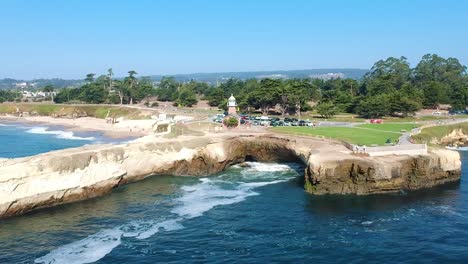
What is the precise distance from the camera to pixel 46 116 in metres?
151

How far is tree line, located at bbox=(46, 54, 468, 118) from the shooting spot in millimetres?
98688

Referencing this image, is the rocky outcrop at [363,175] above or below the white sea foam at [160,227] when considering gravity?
above

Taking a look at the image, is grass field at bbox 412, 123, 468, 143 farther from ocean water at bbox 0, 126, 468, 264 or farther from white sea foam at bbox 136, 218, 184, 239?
white sea foam at bbox 136, 218, 184, 239

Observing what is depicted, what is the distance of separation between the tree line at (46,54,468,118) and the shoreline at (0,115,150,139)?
22.9 meters

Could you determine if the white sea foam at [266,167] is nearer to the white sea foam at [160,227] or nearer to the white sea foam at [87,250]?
the white sea foam at [160,227]

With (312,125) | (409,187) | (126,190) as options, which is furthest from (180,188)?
(312,125)

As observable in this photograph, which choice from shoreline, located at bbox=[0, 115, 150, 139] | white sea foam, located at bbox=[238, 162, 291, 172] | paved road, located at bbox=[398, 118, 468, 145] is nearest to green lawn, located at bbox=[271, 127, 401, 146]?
paved road, located at bbox=[398, 118, 468, 145]

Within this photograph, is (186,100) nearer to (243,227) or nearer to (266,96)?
(266,96)

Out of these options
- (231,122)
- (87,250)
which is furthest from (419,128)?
(87,250)

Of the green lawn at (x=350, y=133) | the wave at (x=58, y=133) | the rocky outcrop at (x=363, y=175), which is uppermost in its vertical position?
the green lawn at (x=350, y=133)

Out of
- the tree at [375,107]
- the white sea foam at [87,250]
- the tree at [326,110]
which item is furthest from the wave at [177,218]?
the tree at [375,107]

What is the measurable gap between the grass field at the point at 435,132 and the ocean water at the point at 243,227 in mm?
16610

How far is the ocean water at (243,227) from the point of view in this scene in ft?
113

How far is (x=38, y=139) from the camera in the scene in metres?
97.4
